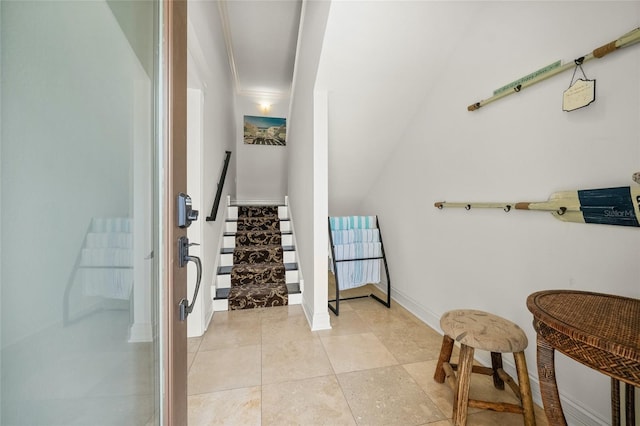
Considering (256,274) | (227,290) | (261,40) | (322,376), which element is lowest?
(322,376)

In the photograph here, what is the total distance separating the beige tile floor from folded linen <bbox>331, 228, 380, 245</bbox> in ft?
2.62

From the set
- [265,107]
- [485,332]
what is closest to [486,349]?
[485,332]

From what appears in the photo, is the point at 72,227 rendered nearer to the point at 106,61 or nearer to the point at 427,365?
the point at 106,61

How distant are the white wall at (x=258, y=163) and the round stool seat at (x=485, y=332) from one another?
4156mm

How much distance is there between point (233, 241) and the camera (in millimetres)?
3336

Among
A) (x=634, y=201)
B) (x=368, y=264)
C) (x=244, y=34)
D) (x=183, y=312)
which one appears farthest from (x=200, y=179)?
(x=634, y=201)

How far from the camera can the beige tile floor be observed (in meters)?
1.28

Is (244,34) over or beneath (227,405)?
over

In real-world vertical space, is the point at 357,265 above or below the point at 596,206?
below

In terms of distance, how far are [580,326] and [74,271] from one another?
1.33 metres

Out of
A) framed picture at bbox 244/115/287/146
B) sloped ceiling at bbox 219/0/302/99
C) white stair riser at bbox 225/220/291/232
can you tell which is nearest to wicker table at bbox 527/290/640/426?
white stair riser at bbox 225/220/291/232

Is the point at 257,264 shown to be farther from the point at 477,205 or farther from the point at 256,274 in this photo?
the point at 477,205

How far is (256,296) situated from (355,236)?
124 cm

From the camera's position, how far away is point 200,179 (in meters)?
2.08
